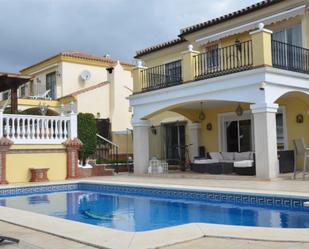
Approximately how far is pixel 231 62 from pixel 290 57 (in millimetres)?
2521

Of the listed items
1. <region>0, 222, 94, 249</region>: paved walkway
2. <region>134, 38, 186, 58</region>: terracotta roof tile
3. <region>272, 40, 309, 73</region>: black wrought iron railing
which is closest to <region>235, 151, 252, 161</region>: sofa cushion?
<region>272, 40, 309, 73</region>: black wrought iron railing

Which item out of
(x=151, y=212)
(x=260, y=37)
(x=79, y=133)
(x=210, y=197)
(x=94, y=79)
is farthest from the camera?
(x=94, y=79)

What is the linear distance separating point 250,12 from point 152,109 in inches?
241

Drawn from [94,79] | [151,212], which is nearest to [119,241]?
[151,212]

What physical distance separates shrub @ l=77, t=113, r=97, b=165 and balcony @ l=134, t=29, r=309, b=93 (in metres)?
4.39

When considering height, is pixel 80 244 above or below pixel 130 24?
below

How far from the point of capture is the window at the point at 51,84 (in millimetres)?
33506

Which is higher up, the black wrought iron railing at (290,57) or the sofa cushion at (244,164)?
the black wrought iron railing at (290,57)

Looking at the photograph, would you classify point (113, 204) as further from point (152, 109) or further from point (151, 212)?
point (152, 109)

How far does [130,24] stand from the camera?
1692 centimetres

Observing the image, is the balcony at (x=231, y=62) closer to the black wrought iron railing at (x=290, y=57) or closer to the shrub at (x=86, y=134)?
the black wrought iron railing at (x=290, y=57)

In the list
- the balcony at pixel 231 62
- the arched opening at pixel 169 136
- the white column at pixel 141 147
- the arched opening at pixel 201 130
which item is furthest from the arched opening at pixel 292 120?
the white column at pixel 141 147

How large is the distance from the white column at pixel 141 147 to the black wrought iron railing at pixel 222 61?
4.21 m

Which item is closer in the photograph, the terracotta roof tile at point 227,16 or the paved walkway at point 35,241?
the paved walkway at point 35,241
